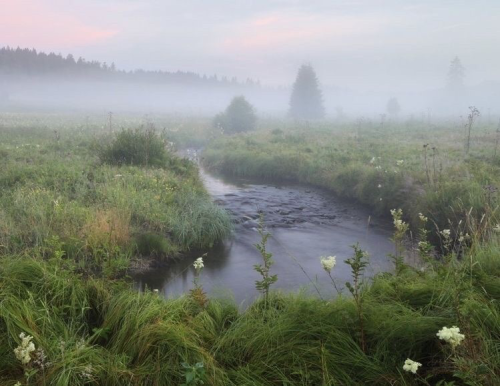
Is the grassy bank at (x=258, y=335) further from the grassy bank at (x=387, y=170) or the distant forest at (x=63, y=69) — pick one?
the distant forest at (x=63, y=69)

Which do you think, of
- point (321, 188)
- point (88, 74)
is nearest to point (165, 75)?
point (88, 74)

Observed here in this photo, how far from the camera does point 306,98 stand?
2474 inches

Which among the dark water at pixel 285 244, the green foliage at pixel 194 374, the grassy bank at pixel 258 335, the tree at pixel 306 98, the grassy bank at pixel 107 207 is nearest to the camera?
the green foliage at pixel 194 374

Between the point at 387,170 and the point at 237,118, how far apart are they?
79.4ft

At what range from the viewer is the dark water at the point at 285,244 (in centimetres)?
804

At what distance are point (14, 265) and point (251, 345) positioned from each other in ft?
11.5

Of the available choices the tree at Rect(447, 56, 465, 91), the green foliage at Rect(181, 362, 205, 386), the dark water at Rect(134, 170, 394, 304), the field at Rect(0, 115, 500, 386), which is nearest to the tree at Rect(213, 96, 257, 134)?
the dark water at Rect(134, 170, 394, 304)

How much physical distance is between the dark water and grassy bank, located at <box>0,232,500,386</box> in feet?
4.39

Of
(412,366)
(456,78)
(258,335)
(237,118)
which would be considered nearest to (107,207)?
(258,335)

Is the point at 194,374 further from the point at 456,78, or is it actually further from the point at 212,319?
the point at 456,78

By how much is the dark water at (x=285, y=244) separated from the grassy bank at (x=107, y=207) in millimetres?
774

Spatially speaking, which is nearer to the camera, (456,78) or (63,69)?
(456,78)

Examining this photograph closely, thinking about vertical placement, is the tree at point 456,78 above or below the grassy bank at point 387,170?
above

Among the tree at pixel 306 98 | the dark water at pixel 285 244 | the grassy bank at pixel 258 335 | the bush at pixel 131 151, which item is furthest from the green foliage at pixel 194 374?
the tree at pixel 306 98
